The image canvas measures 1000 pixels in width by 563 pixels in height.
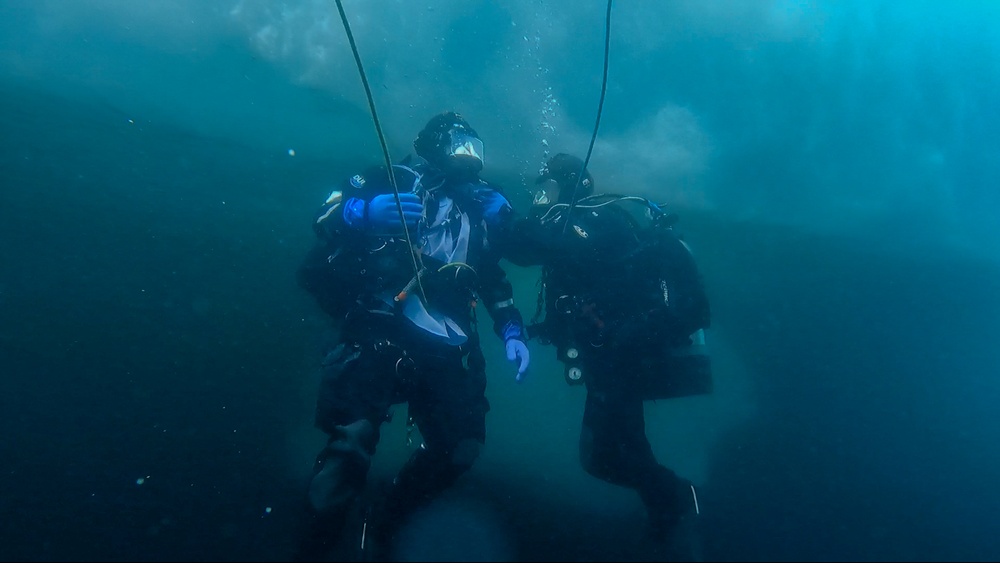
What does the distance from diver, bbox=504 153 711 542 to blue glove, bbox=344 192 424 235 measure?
127cm

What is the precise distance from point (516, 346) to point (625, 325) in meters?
1.13

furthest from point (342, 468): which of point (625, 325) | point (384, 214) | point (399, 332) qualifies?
point (625, 325)

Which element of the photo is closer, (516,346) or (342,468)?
(342,468)

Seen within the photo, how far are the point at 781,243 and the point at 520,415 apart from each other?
53.4 ft

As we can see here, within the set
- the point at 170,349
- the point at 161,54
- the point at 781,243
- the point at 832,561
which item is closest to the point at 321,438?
the point at 170,349

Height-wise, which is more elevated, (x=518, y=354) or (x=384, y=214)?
(x=384, y=214)

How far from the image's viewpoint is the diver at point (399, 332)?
→ 3.67 meters

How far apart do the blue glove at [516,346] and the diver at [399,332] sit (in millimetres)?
19

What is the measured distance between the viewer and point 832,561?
16.1 feet

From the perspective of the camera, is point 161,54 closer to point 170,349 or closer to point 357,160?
point 357,160

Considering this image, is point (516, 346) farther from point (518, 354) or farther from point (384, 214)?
point (384, 214)

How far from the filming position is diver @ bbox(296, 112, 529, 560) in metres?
3.67

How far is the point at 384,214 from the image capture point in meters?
3.76

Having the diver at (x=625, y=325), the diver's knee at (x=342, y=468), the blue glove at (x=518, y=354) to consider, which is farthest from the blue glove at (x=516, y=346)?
the diver's knee at (x=342, y=468)
